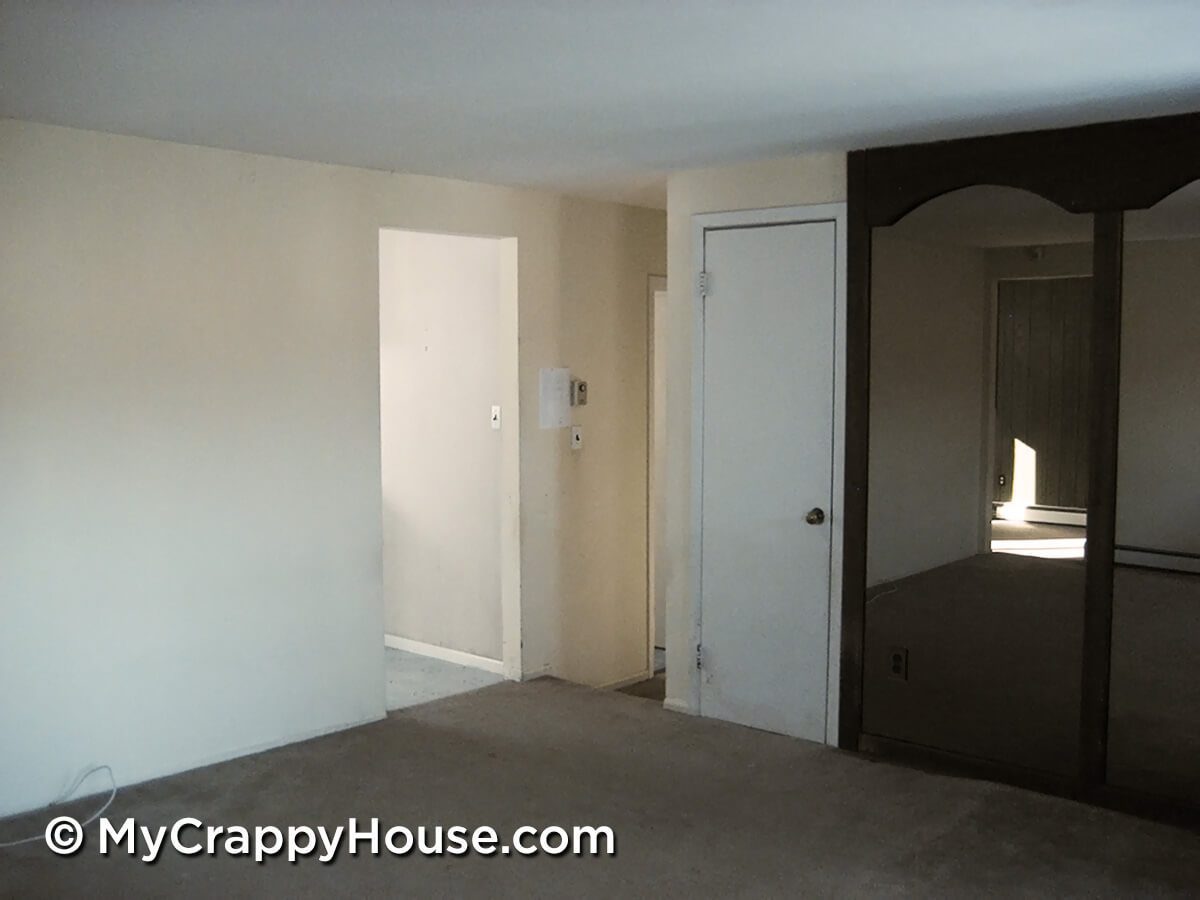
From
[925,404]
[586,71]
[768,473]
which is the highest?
[586,71]

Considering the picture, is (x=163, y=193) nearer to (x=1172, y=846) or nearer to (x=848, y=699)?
(x=848, y=699)

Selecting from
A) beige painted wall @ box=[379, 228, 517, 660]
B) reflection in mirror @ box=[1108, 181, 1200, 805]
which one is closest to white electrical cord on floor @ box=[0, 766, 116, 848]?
beige painted wall @ box=[379, 228, 517, 660]

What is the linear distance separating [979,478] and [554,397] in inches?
183

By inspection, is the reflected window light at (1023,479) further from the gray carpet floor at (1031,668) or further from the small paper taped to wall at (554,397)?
the small paper taped to wall at (554,397)

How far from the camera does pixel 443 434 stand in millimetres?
5812

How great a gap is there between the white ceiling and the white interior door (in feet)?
1.70

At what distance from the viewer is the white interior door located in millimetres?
4406

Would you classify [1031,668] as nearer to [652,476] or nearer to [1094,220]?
[652,476]

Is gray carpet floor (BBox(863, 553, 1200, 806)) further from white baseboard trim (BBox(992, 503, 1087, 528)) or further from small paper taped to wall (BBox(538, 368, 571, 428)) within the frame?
small paper taped to wall (BBox(538, 368, 571, 428))

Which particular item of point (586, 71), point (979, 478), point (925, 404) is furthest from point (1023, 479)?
point (586, 71)

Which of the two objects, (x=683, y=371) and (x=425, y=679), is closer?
(x=683, y=371)

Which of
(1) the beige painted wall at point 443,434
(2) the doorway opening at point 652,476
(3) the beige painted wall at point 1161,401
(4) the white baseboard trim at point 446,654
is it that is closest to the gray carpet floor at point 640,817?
(4) the white baseboard trim at point 446,654

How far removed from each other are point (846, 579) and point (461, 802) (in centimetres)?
165

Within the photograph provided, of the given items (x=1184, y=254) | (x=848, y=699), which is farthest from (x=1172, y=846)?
(x=1184, y=254)
